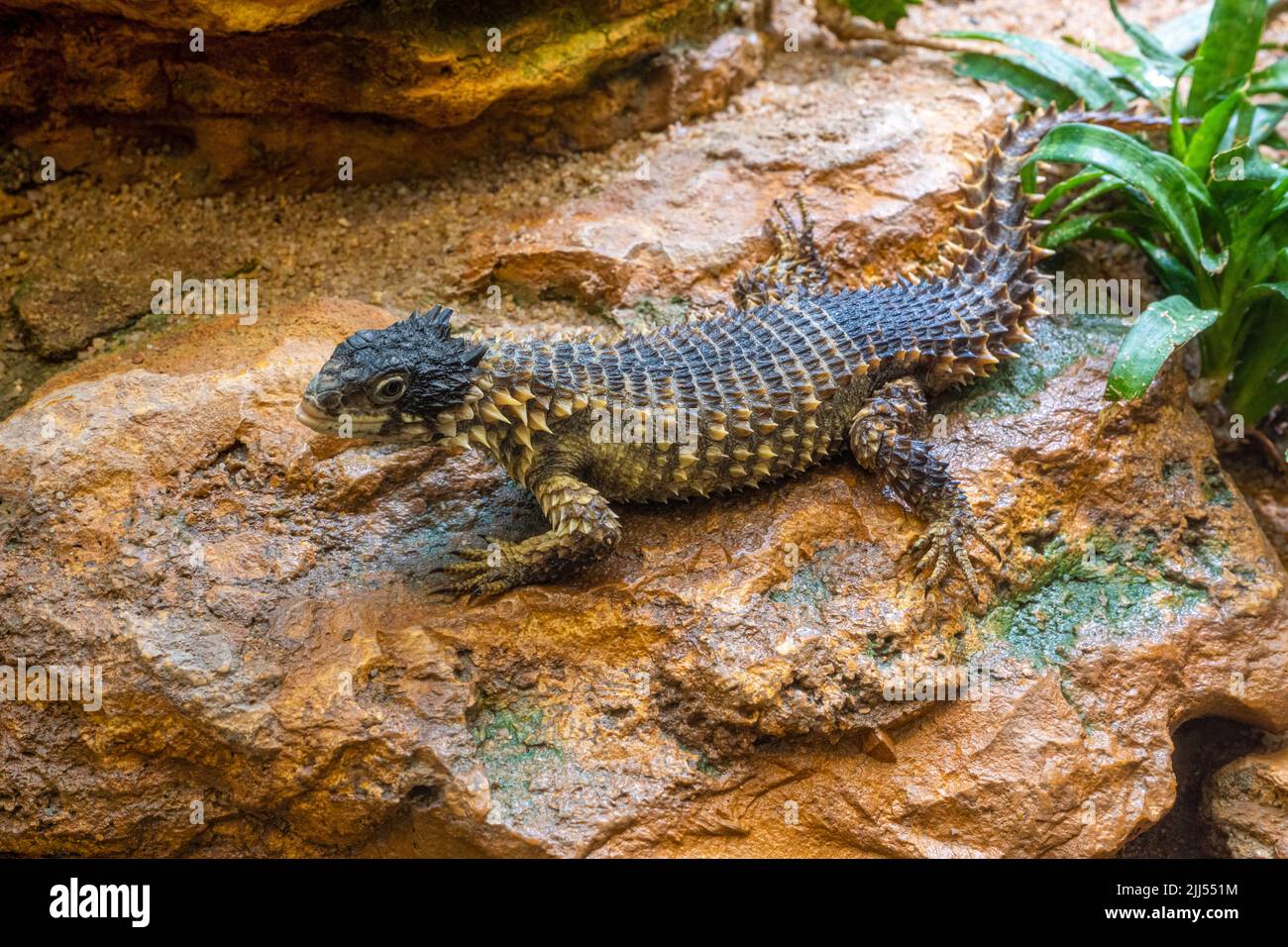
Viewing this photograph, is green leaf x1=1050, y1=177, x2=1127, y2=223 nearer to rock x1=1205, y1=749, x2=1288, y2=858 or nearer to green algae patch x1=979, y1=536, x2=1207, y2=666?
green algae patch x1=979, y1=536, x2=1207, y2=666

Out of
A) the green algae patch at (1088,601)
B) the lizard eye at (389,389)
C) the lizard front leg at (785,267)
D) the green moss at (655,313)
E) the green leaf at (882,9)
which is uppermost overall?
the green leaf at (882,9)

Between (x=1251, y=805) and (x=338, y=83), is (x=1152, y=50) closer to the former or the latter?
(x=1251, y=805)

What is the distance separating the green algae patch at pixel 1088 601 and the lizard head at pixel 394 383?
2.92m

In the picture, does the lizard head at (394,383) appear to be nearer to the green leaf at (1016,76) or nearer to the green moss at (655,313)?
the green moss at (655,313)

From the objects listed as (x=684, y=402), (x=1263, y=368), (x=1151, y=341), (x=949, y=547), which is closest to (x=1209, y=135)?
(x=1263, y=368)

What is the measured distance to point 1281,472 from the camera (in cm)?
708

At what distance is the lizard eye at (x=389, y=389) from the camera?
498 centimetres

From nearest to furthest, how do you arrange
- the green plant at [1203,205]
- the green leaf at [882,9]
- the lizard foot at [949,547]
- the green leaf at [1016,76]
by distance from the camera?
the lizard foot at [949,547]
the green plant at [1203,205]
the green leaf at [1016,76]
the green leaf at [882,9]

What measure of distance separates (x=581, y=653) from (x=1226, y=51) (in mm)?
5941

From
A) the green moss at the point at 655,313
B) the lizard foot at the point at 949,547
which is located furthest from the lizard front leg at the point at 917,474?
the green moss at the point at 655,313

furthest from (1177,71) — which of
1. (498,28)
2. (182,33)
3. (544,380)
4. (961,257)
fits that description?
(182,33)

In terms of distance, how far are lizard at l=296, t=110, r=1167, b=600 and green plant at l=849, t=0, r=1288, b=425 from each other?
3.11ft

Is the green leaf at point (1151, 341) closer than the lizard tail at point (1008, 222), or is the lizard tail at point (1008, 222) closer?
the green leaf at point (1151, 341)

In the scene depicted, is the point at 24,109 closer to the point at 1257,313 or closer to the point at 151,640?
the point at 151,640
